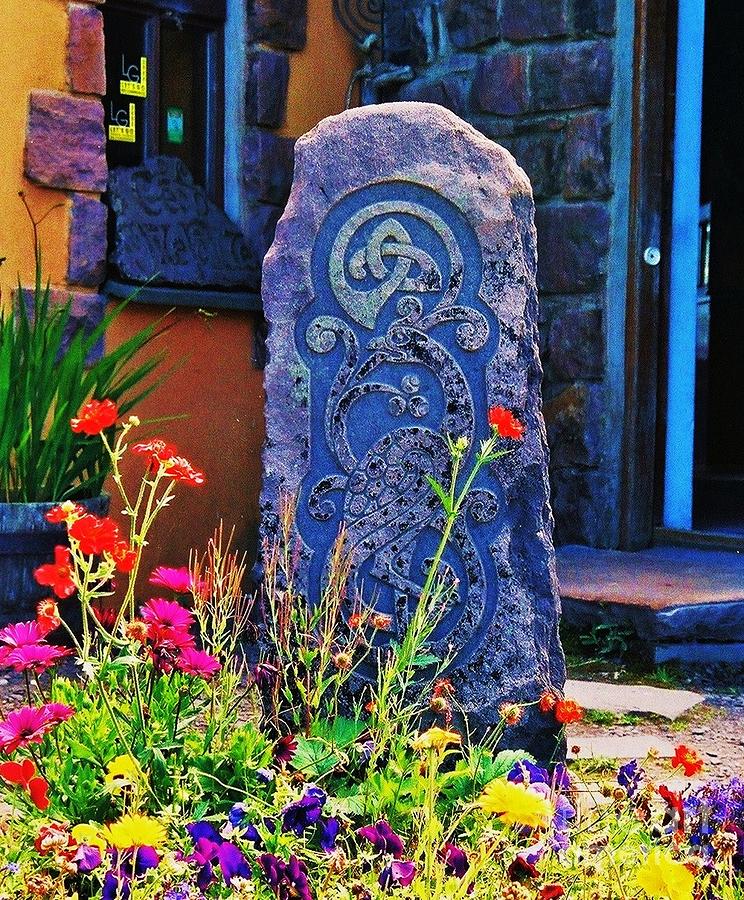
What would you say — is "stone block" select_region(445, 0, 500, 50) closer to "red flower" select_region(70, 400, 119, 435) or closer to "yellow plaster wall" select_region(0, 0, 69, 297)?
"yellow plaster wall" select_region(0, 0, 69, 297)

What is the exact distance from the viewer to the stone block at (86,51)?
4359mm

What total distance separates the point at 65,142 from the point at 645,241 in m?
1.98

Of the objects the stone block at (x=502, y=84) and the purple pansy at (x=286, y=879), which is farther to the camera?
the stone block at (x=502, y=84)

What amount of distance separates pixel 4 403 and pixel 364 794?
176 cm

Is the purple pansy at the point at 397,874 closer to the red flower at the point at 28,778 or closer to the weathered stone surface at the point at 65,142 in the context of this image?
the red flower at the point at 28,778

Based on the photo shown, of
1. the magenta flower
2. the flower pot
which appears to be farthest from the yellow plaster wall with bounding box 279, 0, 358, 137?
the magenta flower

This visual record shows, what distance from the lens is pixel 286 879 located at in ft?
5.75

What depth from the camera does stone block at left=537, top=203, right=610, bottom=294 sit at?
16.1ft

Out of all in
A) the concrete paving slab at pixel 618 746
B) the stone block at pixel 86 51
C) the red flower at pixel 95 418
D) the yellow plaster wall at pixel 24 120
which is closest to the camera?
the red flower at pixel 95 418

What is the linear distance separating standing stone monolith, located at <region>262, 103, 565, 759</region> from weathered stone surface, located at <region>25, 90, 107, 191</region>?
1604mm

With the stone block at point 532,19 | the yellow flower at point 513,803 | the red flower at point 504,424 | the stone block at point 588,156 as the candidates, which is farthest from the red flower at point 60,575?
the stone block at point 532,19

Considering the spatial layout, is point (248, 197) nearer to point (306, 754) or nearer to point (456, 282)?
point (456, 282)

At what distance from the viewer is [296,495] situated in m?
2.90

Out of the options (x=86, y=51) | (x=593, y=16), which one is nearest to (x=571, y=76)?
(x=593, y=16)
